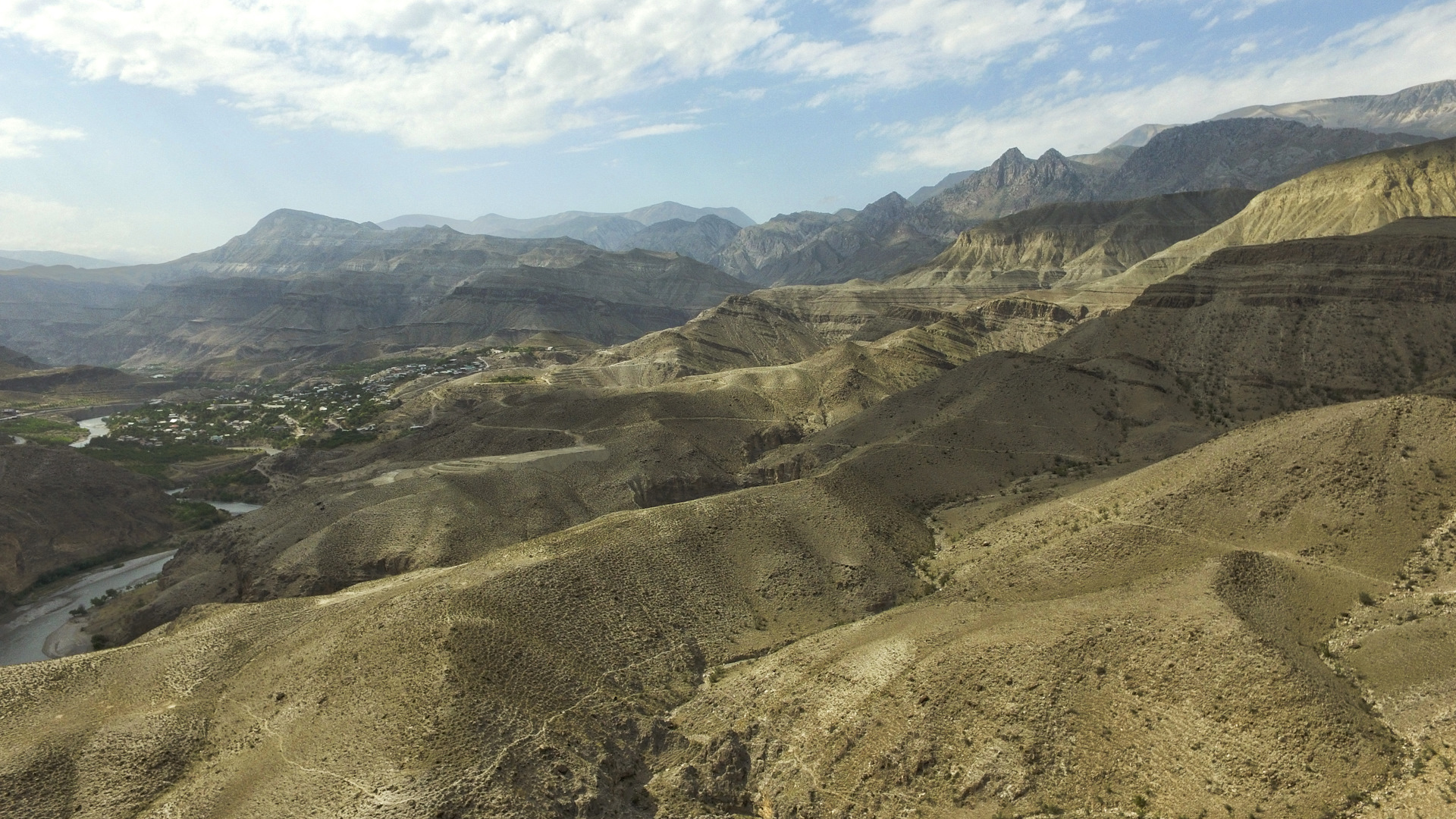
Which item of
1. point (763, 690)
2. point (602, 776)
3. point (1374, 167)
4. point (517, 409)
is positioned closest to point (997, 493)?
point (763, 690)

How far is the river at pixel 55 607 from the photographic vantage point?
63.4 m

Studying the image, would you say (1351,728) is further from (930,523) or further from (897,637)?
(930,523)

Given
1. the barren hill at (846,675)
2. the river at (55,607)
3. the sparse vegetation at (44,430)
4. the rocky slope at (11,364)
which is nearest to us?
the barren hill at (846,675)

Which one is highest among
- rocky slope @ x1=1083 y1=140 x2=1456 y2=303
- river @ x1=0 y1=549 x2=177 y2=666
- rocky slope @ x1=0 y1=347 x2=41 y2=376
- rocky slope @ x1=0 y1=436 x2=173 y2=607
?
rocky slope @ x1=1083 y1=140 x2=1456 y2=303

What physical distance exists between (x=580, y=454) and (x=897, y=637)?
47029 mm

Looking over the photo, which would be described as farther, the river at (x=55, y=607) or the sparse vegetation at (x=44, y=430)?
the sparse vegetation at (x=44, y=430)

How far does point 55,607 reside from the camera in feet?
236

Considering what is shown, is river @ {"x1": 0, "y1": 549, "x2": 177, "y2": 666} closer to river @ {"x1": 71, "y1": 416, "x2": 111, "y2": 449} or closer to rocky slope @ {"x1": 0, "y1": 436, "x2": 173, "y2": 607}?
rocky slope @ {"x1": 0, "y1": 436, "x2": 173, "y2": 607}

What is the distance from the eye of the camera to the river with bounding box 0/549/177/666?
63388mm

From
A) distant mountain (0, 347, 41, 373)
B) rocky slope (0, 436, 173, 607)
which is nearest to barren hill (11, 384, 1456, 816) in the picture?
rocky slope (0, 436, 173, 607)

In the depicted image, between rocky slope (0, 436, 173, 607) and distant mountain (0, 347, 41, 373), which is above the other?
distant mountain (0, 347, 41, 373)

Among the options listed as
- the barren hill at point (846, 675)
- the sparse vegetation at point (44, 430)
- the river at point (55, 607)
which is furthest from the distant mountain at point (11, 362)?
the barren hill at point (846, 675)

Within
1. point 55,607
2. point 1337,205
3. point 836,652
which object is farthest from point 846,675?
point 1337,205

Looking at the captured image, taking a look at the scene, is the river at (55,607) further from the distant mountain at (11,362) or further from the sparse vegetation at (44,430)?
the distant mountain at (11,362)
